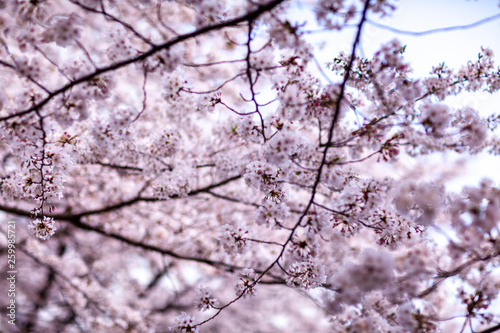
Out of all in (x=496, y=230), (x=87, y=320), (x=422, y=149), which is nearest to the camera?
(x=496, y=230)

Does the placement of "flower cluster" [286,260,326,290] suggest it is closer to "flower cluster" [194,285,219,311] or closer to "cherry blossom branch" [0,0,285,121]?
"flower cluster" [194,285,219,311]

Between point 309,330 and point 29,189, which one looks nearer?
point 29,189

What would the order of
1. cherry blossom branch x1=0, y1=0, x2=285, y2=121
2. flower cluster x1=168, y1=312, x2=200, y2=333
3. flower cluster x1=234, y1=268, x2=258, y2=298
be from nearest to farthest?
cherry blossom branch x1=0, y1=0, x2=285, y2=121 < flower cluster x1=168, y1=312, x2=200, y2=333 < flower cluster x1=234, y1=268, x2=258, y2=298

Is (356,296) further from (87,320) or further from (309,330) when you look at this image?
(309,330)

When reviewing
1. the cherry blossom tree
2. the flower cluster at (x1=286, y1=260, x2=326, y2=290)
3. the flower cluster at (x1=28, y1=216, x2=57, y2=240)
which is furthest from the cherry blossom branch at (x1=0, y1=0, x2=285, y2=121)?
the flower cluster at (x1=286, y1=260, x2=326, y2=290)

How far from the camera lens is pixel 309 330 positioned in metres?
13.5

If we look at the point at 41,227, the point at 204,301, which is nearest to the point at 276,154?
the point at 204,301

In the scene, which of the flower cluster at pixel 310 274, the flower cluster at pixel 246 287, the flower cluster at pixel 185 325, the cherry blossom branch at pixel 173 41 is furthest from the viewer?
the flower cluster at pixel 310 274

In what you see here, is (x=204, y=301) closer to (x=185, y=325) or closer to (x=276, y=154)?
(x=185, y=325)

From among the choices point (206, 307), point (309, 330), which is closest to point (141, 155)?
point (206, 307)

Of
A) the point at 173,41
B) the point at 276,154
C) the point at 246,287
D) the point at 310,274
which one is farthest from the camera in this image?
the point at 310,274

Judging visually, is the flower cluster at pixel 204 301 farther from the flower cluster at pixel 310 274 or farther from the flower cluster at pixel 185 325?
the flower cluster at pixel 310 274

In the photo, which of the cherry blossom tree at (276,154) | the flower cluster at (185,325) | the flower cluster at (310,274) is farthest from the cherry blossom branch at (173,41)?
the flower cluster at (310,274)

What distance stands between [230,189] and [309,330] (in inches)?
429
